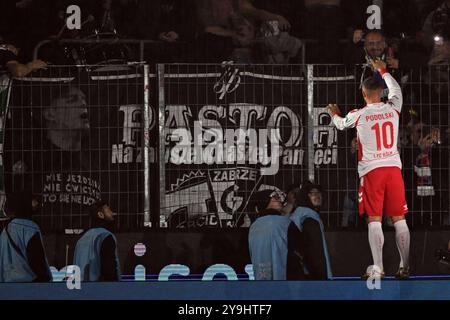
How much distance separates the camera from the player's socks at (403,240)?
12.3m

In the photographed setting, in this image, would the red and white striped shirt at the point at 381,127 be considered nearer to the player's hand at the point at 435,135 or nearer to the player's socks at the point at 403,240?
the player's socks at the point at 403,240

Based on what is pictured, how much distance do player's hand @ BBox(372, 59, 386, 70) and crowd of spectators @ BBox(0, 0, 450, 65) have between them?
57 centimetres

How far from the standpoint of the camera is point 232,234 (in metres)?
13.0

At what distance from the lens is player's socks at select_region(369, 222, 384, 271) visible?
40.3 ft

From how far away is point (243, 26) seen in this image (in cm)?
1387

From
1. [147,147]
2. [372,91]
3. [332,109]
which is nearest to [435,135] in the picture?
[372,91]

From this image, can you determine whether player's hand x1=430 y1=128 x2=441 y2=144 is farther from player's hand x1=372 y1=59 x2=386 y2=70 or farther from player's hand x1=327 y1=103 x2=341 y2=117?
player's hand x1=327 y1=103 x2=341 y2=117

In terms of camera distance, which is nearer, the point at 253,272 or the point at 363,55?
the point at 253,272

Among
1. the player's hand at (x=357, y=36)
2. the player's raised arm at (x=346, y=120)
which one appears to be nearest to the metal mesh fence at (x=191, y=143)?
the player's raised arm at (x=346, y=120)

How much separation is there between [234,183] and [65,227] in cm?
198

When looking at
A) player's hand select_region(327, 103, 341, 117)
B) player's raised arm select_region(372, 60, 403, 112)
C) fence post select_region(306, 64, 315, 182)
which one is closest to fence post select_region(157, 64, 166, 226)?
fence post select_region(306, 64, 315, 182)

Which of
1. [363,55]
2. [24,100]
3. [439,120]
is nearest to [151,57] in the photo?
[24,100]

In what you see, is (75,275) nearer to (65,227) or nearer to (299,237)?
(65,227)

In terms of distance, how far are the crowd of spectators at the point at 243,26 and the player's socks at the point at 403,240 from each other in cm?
220
